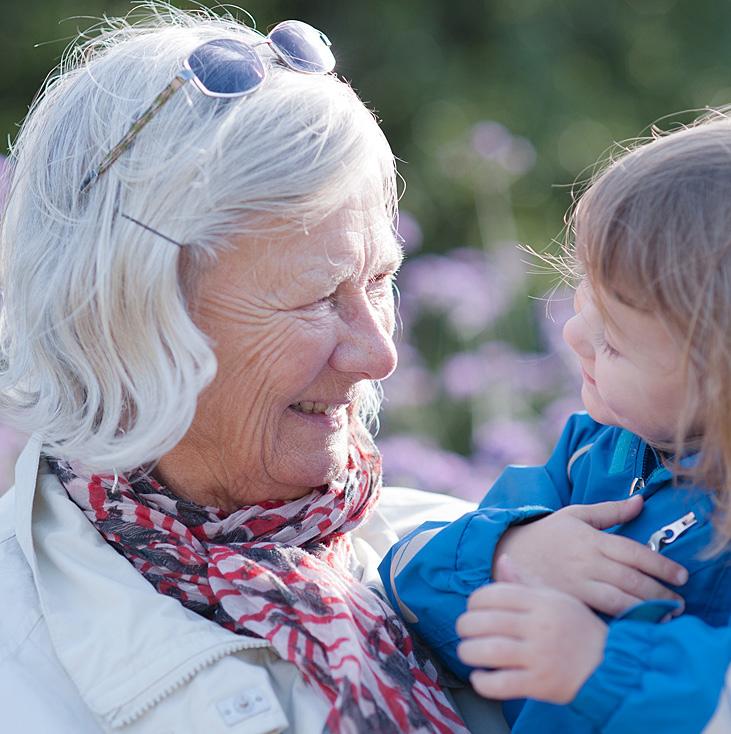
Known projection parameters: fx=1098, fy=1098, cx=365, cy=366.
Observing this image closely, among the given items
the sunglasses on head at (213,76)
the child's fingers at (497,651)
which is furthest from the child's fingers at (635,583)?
the sunglasses on head at (213,76)

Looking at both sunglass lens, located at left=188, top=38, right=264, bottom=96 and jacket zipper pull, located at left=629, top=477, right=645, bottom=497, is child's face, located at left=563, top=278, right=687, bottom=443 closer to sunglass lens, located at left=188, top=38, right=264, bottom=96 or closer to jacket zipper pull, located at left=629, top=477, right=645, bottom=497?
jacket zipper pull, located at left=629, top=477, right=645, bottom=497

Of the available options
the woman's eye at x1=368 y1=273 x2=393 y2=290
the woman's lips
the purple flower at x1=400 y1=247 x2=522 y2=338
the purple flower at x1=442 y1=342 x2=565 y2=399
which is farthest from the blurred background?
the woman's lips

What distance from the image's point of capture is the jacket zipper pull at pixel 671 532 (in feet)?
5.16

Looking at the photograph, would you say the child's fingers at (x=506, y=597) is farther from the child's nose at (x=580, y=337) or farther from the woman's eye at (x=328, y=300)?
the woman's eye at (x=328, y=300)

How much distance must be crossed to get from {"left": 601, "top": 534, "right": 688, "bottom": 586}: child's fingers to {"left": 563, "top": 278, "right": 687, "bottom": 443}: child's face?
0.17m

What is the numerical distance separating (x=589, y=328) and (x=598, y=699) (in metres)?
0.56

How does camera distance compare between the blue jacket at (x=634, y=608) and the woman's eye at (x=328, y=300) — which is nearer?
the blue jacket at (x=634, y=608)

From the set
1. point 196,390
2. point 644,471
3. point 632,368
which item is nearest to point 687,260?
point 632,368

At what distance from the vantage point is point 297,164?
1.71m

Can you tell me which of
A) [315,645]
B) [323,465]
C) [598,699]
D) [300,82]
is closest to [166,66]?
[300,82]

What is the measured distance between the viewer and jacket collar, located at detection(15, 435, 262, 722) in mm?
1588

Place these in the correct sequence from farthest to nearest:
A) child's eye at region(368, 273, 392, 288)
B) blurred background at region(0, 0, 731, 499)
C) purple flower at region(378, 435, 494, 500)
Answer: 1. blurred background at region(0, 0, 731, 499)
2. purple flower at region(378, 435, 494, 500)
3. child's eye at region(368, 273, 392, 288)

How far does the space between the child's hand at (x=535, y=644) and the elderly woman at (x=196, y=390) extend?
0.25m

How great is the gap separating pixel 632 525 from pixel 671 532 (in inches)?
3.6
